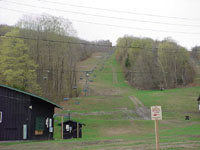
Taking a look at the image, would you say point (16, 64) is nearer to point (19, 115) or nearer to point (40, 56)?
point (40, 56)

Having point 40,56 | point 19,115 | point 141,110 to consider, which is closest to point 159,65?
point 141,110

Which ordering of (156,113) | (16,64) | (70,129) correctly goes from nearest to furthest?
(156,113) < (70,129) < (16,64)

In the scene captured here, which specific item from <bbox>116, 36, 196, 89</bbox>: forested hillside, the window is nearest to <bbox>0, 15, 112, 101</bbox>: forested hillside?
the window

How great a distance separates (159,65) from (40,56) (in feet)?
132

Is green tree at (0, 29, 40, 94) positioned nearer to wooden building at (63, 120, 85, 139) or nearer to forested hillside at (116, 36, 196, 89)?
wooden building at (63, 120, 85, 139)

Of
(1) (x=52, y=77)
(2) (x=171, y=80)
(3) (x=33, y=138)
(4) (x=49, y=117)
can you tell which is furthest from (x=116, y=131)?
(2) (x=171, y=80)

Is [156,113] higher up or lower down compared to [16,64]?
lower down

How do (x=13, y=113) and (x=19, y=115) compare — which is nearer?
(x=13, y=113)

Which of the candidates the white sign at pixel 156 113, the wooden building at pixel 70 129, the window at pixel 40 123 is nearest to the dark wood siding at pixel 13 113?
the window at pixel 40 123

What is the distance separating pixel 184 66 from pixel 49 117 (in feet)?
190

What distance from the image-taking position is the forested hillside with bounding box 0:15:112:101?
40000mm

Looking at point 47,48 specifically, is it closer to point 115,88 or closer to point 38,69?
point 38,69

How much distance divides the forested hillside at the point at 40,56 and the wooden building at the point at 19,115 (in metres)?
13.0

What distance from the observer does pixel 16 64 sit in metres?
40.6
